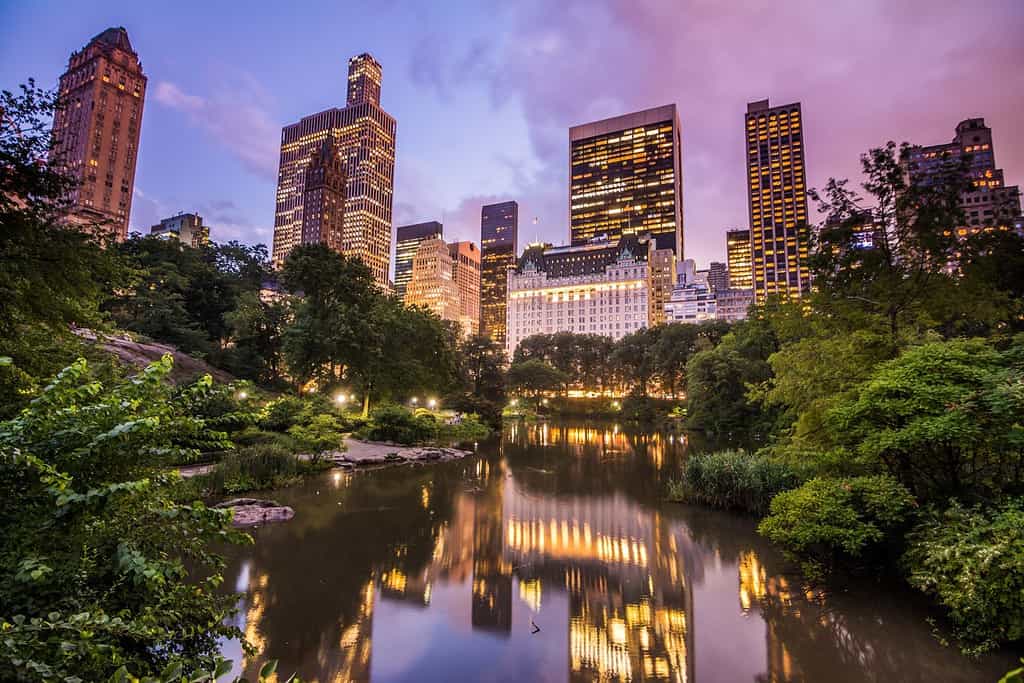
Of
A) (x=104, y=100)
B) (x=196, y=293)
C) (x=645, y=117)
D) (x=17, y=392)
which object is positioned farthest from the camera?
(x=645, y=117)

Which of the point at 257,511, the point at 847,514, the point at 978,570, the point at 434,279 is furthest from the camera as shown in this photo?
the point at 434,279

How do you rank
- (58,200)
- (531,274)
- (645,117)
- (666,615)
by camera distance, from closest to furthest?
(58,200)
(666,615)
(531,274)
(645,117)

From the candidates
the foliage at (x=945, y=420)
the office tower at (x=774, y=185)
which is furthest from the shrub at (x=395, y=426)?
the office tower at (x=774, y=185)

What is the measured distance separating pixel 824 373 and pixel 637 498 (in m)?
8.29

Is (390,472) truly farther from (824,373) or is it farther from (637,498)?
(824,373)

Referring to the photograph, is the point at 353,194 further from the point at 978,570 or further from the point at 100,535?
the point at 978,570

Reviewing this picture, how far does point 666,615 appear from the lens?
8383 mm

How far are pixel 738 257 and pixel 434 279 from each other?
126m

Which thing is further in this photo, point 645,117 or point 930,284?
point 645,117

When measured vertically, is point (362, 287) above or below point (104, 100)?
below

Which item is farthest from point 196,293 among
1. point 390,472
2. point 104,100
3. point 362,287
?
point 104,100

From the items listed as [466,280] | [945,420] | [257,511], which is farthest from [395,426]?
[466,280]

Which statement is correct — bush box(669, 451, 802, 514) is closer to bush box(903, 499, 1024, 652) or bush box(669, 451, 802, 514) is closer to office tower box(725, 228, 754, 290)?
bush box(903, 499, 1024, 652)

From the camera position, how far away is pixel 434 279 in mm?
148000
